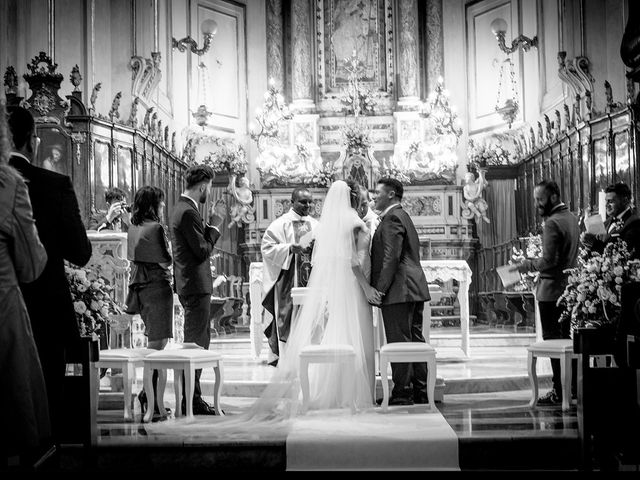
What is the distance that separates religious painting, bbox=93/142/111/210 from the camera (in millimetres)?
12156

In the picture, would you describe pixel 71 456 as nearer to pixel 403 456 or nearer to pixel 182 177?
pixel 403 456

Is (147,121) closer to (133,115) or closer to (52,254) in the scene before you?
(133,115)

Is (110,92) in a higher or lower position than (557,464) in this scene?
higher

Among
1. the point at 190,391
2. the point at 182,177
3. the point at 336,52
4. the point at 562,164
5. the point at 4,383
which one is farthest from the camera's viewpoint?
the point at 336,52

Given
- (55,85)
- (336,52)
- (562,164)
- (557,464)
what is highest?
(336,52)

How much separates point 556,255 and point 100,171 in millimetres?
7405

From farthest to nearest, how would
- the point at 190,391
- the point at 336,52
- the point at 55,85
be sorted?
the point at 336,52 < the point at 55,85 < the point at 190,391

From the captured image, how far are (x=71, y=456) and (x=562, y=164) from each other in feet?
35.6

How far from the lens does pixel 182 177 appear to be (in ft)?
53.7

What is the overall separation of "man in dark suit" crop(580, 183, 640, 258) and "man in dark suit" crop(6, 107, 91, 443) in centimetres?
372

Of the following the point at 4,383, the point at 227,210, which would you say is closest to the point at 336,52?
the point at 227,210

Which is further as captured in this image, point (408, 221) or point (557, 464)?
point (408, 221)

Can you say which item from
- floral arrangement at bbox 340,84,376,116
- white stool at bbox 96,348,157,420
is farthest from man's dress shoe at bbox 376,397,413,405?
floral arrangement at bbox 340,84,376,116

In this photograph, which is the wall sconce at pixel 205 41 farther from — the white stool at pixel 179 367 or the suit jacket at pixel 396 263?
the white stool at pixel 179 367
